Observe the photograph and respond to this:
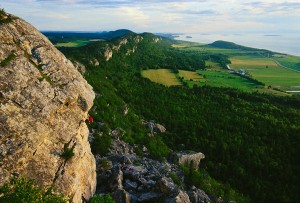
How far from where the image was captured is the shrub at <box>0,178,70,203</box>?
19219 mm

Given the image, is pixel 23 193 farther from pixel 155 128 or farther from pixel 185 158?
pixel 155 128

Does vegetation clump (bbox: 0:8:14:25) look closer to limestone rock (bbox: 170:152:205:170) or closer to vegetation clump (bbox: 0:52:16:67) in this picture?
vegetation clump (bbox: 0:52:16:67)

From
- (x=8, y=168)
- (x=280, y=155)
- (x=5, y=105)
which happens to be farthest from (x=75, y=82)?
(x=280, y=155)

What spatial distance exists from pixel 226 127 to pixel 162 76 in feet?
266

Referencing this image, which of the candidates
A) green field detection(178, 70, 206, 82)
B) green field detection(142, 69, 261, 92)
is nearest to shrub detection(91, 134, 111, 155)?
green field detection(142, 69, 261, 92)

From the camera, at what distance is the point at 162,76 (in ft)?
557

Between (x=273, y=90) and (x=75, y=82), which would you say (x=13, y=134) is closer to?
(x=75, y=82)

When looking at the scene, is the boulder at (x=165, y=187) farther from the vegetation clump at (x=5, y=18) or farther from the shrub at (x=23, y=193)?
the vegetation clump at (x=5, y=18)

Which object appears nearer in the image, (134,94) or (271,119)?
(271,119)

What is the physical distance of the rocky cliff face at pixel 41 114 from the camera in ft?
71.4

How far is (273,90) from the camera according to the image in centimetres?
16688

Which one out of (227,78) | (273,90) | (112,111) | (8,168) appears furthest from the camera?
(227,78)

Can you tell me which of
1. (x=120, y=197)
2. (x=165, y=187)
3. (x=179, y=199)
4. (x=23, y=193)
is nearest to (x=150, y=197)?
(x=165, y=187)

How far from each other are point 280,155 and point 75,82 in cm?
6081
